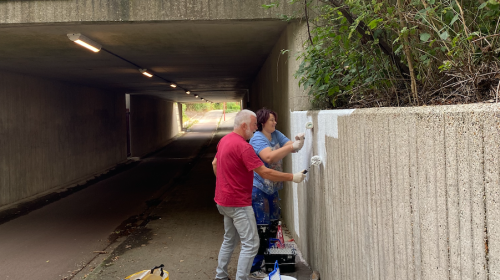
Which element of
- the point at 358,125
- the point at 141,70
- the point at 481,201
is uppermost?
the point at 141,70

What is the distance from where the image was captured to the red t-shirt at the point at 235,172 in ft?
12.4

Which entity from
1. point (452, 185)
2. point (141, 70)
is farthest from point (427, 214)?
point (141, 70)

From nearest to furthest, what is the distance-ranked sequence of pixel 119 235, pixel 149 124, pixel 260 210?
pixel 260 210 → pixel 119 235 → pixel 149 124

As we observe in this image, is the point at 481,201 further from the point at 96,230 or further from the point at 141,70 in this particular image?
the point at 141,70

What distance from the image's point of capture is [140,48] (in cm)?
783

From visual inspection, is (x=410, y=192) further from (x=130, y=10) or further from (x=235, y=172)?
(x=130, y=10)

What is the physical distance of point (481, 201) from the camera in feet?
4.53

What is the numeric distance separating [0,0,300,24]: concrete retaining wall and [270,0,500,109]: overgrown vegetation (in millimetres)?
833

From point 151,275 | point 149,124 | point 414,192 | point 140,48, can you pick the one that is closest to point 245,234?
point 151,275

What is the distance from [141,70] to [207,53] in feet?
9.63

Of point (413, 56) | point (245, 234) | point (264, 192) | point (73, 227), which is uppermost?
point (413, 56)

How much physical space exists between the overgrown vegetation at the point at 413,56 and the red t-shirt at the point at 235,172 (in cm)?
107

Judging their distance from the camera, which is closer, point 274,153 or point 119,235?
point 274,153

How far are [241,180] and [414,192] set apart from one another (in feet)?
7.26
